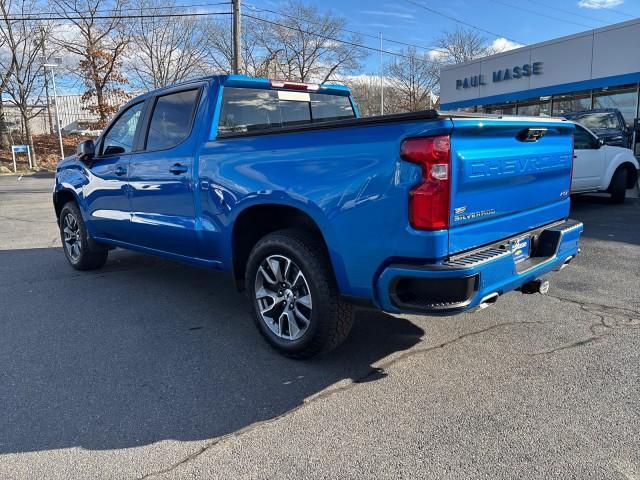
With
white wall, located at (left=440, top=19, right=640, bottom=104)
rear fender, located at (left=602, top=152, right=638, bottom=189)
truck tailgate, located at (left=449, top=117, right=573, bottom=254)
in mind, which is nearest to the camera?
truck tailgate, located at (left=449, top=117, right=573, bottom=254)

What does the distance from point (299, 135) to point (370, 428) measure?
1803 mm

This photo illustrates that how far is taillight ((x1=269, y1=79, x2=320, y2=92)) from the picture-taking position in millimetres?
4754

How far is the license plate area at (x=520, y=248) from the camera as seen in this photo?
3340mm

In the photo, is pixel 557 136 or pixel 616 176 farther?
pixel 616 176

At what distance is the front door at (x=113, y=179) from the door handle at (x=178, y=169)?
91cm

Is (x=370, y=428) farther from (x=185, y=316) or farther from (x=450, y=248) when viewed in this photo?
(x=185, y=316)

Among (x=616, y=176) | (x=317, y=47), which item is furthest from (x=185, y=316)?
(x=317, y=47)

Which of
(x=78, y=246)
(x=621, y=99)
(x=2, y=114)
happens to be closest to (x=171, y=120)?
(x=78, y=246)

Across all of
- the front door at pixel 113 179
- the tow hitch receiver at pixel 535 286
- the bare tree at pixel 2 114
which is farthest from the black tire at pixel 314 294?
the bare tree at pixel 2 114

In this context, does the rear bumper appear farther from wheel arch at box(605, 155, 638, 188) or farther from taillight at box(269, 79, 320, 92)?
wheel arch at box(605, 155, 638, 188)

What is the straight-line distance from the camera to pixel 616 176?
1049 cm

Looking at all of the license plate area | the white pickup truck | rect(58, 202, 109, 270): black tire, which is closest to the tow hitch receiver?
the license plate area

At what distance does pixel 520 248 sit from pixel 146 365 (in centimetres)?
270

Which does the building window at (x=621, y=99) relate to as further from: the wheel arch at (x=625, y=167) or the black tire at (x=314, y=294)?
the black tire at (x=314, y=294)
